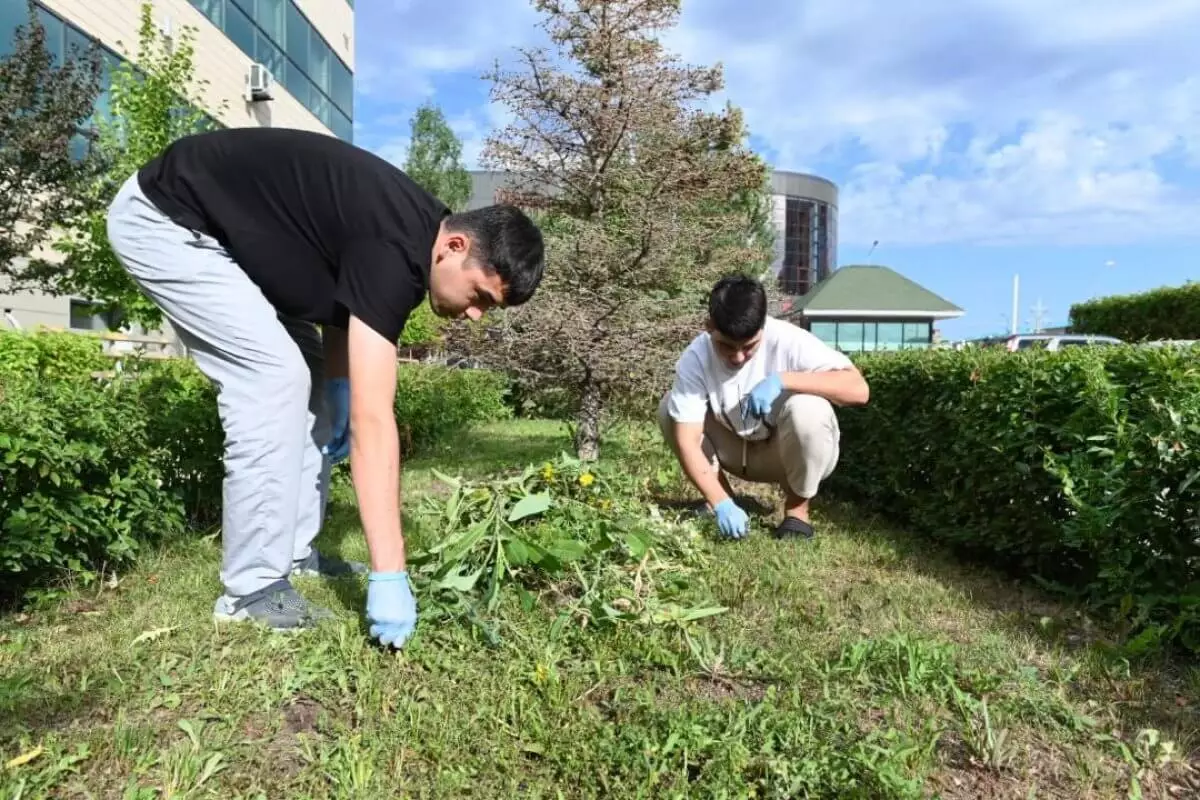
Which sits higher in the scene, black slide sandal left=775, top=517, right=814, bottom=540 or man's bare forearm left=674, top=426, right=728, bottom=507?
man's bare forearm left=674, top=426, right=728, bottom=507

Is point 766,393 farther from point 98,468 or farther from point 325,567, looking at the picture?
point 98,468

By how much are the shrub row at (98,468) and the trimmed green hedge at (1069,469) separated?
296 cm

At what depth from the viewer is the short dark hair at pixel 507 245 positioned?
6.81 feet

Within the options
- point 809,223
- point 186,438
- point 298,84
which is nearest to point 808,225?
point 809,223

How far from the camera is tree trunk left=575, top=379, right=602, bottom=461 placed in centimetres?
546

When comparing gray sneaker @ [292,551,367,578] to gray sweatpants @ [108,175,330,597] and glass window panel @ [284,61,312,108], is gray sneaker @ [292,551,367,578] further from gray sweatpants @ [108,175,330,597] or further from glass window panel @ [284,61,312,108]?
glass window panel @ [284,61,312,108]

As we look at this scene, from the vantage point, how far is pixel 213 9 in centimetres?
1512

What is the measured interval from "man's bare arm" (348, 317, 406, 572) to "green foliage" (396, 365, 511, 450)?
168 inches

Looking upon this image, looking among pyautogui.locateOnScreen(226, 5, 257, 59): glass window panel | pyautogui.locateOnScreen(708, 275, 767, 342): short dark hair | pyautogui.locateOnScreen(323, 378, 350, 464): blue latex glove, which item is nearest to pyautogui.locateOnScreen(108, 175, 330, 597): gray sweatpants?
pyautogui.locateOnScreen(323, 378, 350, 464): blue latex glove

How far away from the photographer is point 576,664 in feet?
6.32

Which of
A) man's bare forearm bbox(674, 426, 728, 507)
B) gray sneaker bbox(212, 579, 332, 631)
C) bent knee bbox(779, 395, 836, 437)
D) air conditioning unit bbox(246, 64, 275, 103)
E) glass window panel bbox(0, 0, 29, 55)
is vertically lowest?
gray sneaker bbox(212, 579, 332, 631)

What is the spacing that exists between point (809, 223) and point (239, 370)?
56982 mm

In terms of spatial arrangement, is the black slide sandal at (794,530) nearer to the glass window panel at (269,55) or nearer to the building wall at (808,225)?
the glass window panel at (269,55)

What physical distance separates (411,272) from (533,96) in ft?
12.8
